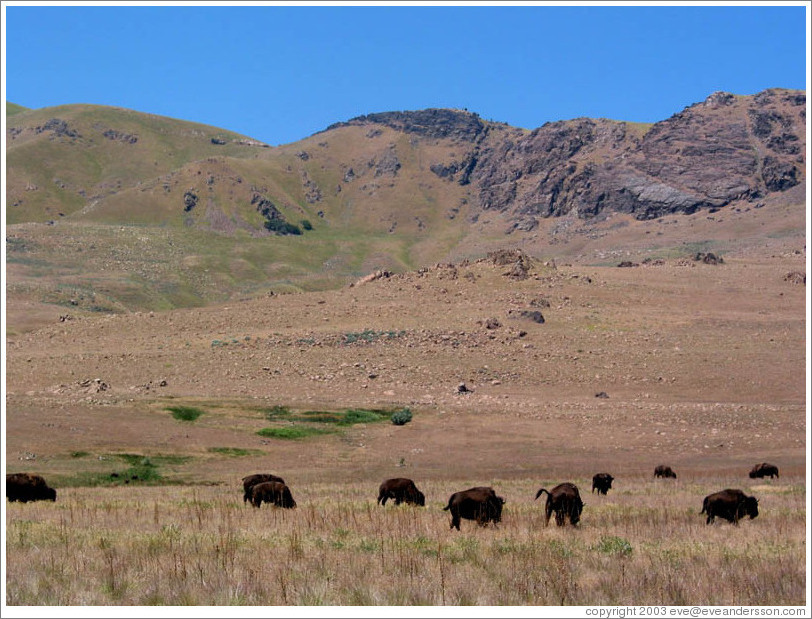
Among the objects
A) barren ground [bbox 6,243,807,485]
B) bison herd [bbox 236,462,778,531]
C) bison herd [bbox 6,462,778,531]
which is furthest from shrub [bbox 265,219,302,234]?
bison herd [bbox 236,462,778,531]

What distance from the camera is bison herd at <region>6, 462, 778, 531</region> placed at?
16.4 meters

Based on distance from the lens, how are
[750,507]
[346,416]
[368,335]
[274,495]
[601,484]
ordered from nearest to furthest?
[750,507] < [274,495] < [601,484] < [346,416] < [368,335]

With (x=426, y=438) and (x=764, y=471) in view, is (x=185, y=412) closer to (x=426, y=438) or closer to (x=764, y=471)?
(x=426, y=438)

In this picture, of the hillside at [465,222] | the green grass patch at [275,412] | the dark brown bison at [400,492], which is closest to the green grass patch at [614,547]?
the dark brown bison at [400,492]

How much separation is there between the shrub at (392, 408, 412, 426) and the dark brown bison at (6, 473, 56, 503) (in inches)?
870

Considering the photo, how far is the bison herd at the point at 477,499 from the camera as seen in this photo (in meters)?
16.4

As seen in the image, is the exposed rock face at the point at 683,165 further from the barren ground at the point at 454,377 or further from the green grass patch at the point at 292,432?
the green grass patch at the point at 292,432

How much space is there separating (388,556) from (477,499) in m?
4.16

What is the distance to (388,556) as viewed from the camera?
1249 centimetres

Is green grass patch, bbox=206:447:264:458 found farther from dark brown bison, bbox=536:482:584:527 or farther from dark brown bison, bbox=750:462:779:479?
dark brown bison, bbox=536:482:584:527

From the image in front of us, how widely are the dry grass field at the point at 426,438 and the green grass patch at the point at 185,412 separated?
0.19 meters

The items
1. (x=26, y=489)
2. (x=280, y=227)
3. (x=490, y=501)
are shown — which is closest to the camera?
(x=490, y=501)

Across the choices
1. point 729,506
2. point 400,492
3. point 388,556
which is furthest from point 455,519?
point 729,506

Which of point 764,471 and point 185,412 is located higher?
point 185,412
